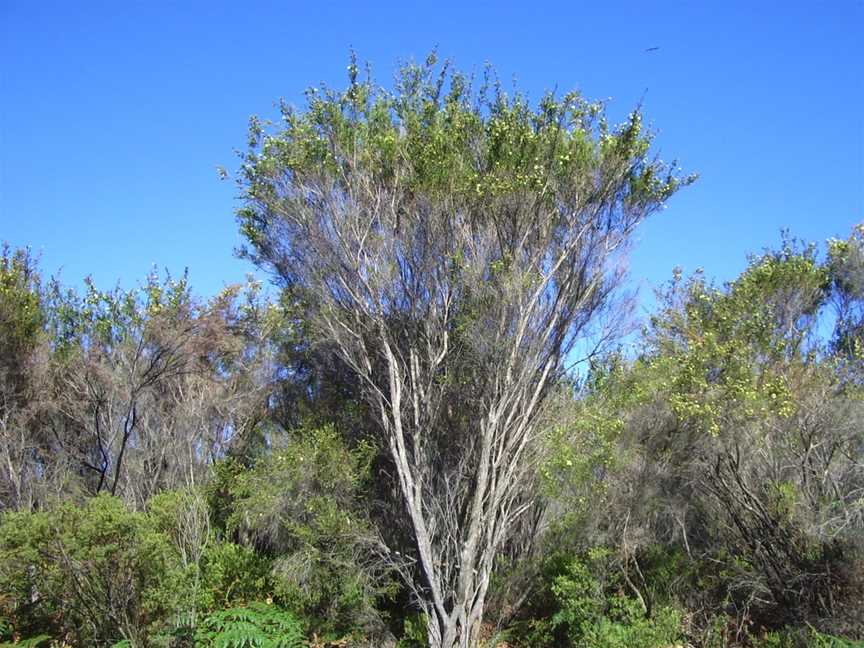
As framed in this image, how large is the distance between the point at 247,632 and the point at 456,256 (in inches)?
251

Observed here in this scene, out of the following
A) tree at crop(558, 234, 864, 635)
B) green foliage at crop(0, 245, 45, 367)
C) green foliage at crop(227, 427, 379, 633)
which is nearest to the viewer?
tree at crop(558, 234, 864, 635)

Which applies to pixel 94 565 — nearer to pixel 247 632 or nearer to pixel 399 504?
pixel 247 632

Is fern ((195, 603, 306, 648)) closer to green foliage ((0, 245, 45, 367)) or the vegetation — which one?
the vegetation

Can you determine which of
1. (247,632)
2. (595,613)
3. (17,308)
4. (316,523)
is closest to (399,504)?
(316,523)

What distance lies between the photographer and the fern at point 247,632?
7.36 meters

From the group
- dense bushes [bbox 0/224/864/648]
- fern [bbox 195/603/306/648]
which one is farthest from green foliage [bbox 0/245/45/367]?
fern [bbox 195/603/306/648]

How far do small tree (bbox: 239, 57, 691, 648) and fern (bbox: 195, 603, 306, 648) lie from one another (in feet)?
12.1

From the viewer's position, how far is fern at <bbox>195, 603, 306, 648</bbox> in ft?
24.2

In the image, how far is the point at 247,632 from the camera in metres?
7.49

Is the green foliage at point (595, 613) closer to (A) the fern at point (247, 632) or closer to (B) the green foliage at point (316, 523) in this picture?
(B) the green foliage at point (316, 523)

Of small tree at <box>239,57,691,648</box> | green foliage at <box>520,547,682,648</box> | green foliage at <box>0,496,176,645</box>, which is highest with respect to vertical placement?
small tree at <box>239,57,691,648</box>

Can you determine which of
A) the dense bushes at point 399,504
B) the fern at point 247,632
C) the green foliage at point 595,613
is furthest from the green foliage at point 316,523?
the fern at point 247,632

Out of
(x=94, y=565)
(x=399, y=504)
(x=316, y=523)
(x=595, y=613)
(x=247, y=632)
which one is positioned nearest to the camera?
(x=247, y=632)

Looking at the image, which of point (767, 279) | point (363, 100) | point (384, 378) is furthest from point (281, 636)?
point (767, 279)
